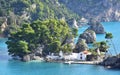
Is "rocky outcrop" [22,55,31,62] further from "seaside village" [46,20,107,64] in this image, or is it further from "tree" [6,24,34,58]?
"seaside village" [46,20,107,64]

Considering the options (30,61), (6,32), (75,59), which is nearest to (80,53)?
(75,59)

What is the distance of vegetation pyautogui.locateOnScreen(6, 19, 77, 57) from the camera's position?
117 metres

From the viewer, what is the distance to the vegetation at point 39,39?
4594 inches

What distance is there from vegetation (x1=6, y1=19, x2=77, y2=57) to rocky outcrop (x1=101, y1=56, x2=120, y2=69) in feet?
41.3

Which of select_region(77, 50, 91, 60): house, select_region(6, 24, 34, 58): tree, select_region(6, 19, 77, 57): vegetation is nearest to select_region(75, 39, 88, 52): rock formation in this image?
select_region(6, 19, 77, 57): vegetation

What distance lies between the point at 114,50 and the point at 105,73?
2867 centimetres

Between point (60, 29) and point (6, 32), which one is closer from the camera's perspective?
point (60, 29)

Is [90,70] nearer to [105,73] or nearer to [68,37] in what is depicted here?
[105,73]

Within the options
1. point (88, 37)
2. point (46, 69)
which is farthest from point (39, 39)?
point (88, 37)

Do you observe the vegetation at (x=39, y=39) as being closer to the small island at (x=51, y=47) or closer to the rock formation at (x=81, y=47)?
the small island at (x=51, y=47)

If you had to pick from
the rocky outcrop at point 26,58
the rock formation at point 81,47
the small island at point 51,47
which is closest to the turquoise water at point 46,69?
the rocky outcrop at point 26,58

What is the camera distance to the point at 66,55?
376 ft

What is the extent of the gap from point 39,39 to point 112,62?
75.4 feet

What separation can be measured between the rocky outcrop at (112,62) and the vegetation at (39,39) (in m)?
12.6
